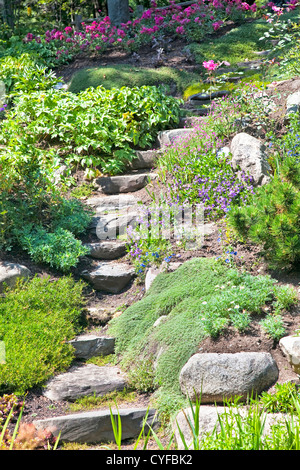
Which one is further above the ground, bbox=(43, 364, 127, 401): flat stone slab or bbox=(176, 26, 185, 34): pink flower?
bbox=(176, 26, 185, 34): pink flower

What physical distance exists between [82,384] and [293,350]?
1.70 meters

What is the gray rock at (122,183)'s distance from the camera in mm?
6742

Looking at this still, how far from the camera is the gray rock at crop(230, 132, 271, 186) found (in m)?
5.34

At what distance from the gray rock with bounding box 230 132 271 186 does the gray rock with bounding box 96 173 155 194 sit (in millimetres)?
1501

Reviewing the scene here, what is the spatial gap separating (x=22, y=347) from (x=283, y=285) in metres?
2.22

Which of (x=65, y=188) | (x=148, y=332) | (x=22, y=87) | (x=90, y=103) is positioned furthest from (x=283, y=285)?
(x=22, y=87)

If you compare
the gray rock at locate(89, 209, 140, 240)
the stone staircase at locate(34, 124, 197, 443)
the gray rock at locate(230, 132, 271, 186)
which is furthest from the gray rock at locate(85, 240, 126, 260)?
the gray rock at locate(230, 132, 271, 186)

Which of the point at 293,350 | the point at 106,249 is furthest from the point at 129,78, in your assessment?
the point at 293,350

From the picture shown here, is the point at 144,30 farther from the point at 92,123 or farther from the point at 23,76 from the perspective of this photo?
the point at 92,123

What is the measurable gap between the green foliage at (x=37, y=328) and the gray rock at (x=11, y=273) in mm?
76

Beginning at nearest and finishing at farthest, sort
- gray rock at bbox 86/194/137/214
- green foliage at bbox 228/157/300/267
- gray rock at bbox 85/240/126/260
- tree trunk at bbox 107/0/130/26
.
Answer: green foliage at bbox 228/157/300/267
gray rock at bbox 85/240/126/260
gray rock at bbox 86/194/137/214
tree trunk at bbox 107/0/130/26

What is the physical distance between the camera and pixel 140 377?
150 inches

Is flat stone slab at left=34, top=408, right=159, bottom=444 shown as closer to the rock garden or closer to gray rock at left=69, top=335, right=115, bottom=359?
the rock garden
